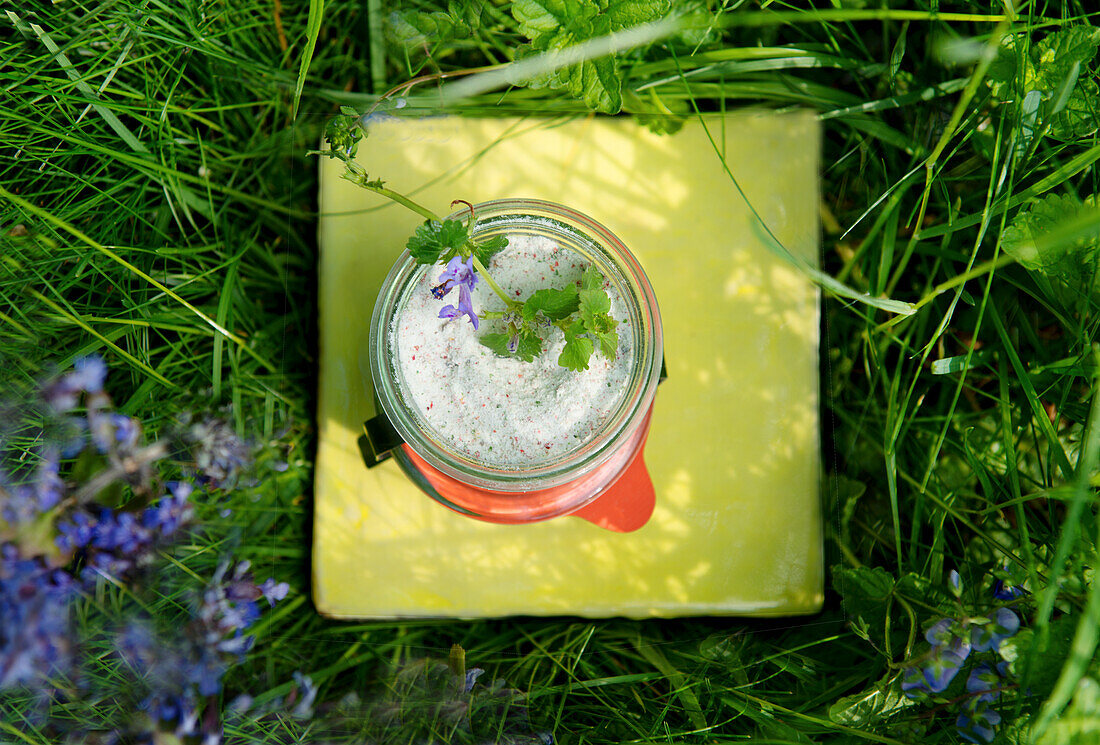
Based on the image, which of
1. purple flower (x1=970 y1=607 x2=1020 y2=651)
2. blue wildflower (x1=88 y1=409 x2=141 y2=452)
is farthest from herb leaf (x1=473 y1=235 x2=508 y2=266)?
purple flower (x1=970 y1=607 x2=1020 y2=651)

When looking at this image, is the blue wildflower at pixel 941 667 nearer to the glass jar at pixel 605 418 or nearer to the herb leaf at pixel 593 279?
the glass jar at pixel 605 418

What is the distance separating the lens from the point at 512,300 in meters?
0.76

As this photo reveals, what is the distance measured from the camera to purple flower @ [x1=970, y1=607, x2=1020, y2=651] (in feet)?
2.55

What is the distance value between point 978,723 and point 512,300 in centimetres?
64

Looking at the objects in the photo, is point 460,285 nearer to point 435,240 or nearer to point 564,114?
point 435,240

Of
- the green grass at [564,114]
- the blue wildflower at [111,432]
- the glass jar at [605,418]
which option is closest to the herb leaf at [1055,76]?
the green grass at [564,114]

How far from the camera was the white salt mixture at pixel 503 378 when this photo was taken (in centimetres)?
78

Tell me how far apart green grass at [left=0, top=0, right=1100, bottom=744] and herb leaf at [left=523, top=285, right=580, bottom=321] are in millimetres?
353

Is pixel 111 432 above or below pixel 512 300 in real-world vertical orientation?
below

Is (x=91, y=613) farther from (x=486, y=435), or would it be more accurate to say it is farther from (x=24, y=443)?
(x=486, y=435)

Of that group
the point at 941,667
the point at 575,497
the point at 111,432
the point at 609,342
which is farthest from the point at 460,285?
the point at 941,667

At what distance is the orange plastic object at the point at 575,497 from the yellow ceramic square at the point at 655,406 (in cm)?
3

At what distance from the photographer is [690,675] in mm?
966

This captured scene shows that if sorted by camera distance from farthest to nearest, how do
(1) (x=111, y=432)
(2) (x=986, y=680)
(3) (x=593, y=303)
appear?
1. (1) (x=111, y=432)
2. (2) (x=986, y=680)
3. (3) (x=593, y=303)
